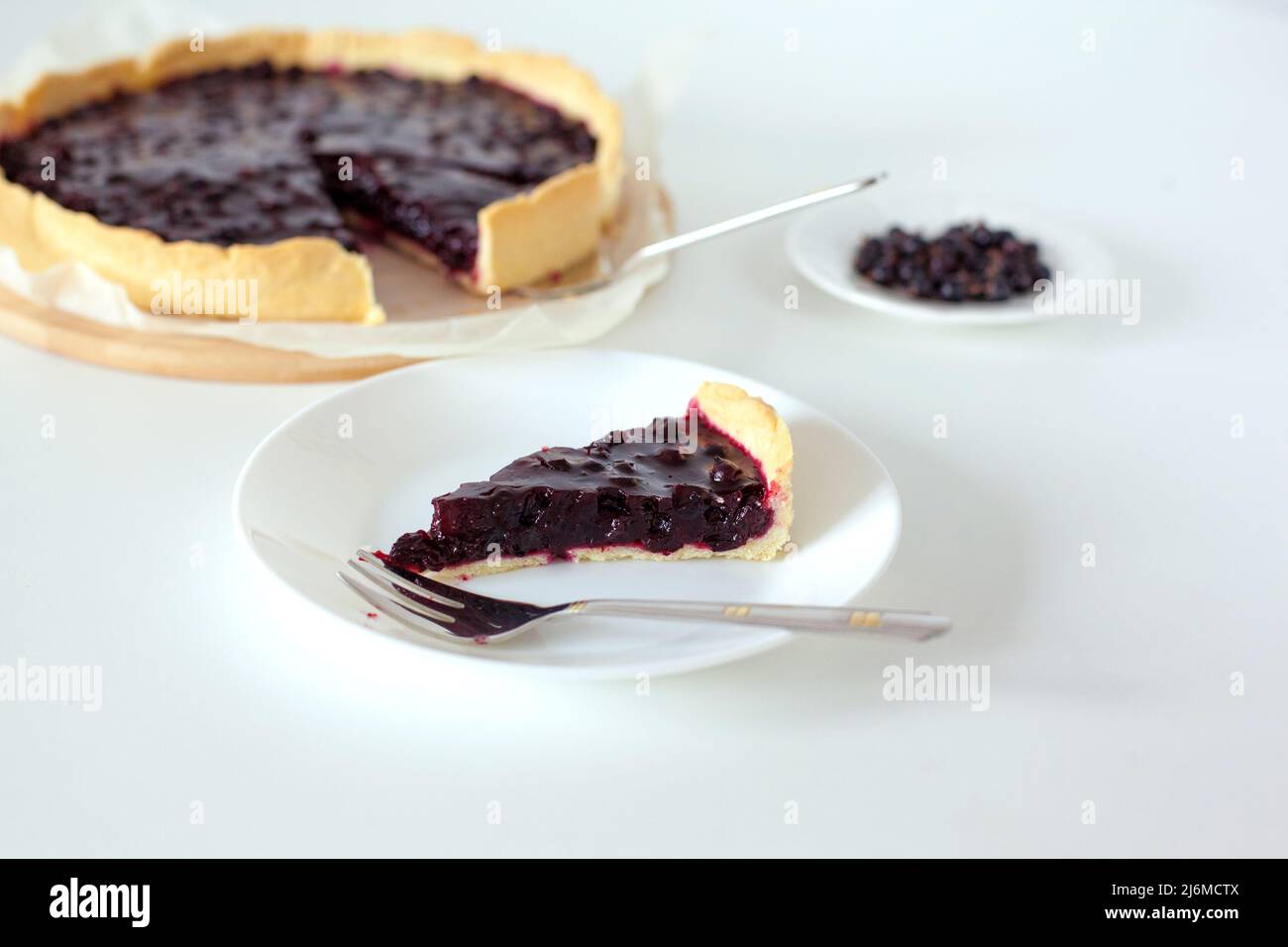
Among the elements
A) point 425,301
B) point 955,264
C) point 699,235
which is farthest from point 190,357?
point 955,264

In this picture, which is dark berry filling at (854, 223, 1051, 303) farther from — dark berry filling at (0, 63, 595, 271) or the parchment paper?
dark berry filling at (0, 63, 595, 271)

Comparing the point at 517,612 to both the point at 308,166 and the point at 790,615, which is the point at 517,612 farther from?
the point at 308,166

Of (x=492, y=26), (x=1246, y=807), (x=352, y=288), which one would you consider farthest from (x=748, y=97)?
(x=1246, y=807)

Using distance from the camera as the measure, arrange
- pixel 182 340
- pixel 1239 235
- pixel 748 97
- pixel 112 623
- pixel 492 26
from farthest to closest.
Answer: pixel 492 26 < pixel 748 97 < pixel 1239 235 < pixel 182 340 < pixel 112 623

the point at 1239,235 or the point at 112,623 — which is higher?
the point at 1239,235

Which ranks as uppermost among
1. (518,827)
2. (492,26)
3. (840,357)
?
(492,26)

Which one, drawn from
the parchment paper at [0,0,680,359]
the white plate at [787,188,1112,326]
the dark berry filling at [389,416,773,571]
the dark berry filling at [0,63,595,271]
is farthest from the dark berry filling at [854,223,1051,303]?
the dark berry filling at [389,416,773,571]

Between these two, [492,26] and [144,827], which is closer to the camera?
[144,827]

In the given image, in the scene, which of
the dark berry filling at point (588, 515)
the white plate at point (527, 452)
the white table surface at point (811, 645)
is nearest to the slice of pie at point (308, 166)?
the white table surface at point (811, 645)

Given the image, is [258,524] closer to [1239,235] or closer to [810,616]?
[810,616]

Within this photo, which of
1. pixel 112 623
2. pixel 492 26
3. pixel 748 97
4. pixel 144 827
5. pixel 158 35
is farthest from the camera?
pixel 492 26
